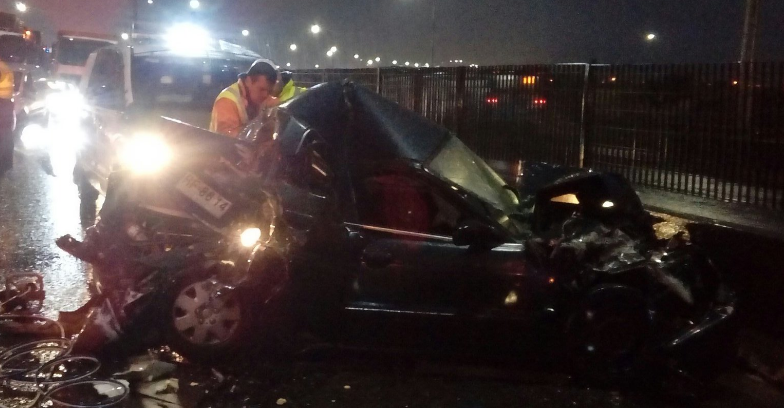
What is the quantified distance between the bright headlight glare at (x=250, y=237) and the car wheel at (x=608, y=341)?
2.01 m

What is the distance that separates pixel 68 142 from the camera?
66.2 ft

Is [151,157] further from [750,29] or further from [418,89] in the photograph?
[418,89]

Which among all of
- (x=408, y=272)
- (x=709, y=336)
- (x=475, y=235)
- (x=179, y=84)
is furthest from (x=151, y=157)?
(x=709, y=336)

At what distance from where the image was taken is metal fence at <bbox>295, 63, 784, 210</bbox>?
845 centimetres

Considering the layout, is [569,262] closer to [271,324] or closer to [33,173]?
[271,324]

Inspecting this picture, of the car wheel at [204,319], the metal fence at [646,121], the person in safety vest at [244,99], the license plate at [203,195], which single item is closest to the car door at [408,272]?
the car wheel at [204,319]

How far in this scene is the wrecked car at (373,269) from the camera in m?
5.11

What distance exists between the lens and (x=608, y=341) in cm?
514

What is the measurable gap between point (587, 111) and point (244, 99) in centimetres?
500

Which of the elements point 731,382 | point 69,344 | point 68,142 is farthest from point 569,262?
point 68,142

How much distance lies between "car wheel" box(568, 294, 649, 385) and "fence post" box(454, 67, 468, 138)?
27.2 feet

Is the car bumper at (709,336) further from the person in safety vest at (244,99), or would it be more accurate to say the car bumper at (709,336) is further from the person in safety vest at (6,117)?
the person in safety vest at (6,117)

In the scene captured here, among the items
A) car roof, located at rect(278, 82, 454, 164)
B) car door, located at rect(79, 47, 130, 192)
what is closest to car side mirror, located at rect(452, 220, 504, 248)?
car roof, located at rect(278, 82, 454, 164)

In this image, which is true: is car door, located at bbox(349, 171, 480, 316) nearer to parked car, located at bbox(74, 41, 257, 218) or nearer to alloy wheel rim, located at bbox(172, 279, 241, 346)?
alloy wheel rim, located at bbox(172, 279, 241, 346)
